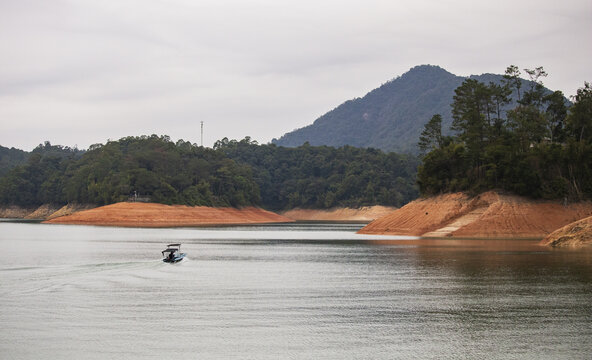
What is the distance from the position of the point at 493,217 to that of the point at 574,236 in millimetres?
20194

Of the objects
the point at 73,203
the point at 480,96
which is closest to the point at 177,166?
the point at 73,203

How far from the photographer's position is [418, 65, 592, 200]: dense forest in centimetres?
8956

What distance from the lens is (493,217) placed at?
3391 inches

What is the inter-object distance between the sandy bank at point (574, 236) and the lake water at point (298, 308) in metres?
12.1

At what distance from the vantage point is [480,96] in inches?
4131

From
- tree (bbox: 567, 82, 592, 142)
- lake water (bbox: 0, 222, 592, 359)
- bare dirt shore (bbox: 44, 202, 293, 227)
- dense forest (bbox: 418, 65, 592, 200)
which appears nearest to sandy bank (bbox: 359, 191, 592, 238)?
dense forest (bbox: 418, 65, 592, 200)

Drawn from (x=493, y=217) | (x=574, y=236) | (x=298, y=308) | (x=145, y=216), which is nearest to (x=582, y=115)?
(x=493, y=217)

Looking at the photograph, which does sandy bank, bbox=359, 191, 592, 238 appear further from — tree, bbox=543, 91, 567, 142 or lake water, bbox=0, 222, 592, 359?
lake water, bbox=0, 222, 592, 359

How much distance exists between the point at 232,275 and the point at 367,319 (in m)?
17.8

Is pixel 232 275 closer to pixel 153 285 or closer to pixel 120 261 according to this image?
pixel 153 285

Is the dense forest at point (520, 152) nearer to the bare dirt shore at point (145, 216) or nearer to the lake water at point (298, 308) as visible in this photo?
the lake water at point (298, 308)

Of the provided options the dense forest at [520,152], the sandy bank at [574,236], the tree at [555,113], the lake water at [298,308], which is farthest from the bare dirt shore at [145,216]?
the sandy bank at [574,236]

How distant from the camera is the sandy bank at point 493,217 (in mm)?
84688

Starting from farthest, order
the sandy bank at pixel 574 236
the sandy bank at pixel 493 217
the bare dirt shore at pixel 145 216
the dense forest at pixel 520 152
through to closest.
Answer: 1. the bare dirt shore at pixel 145 216
2. the dense forest at pixel 520 152
3. the sandy bank at pixel 493 217
4. the sandy bank at pixel 574 236
